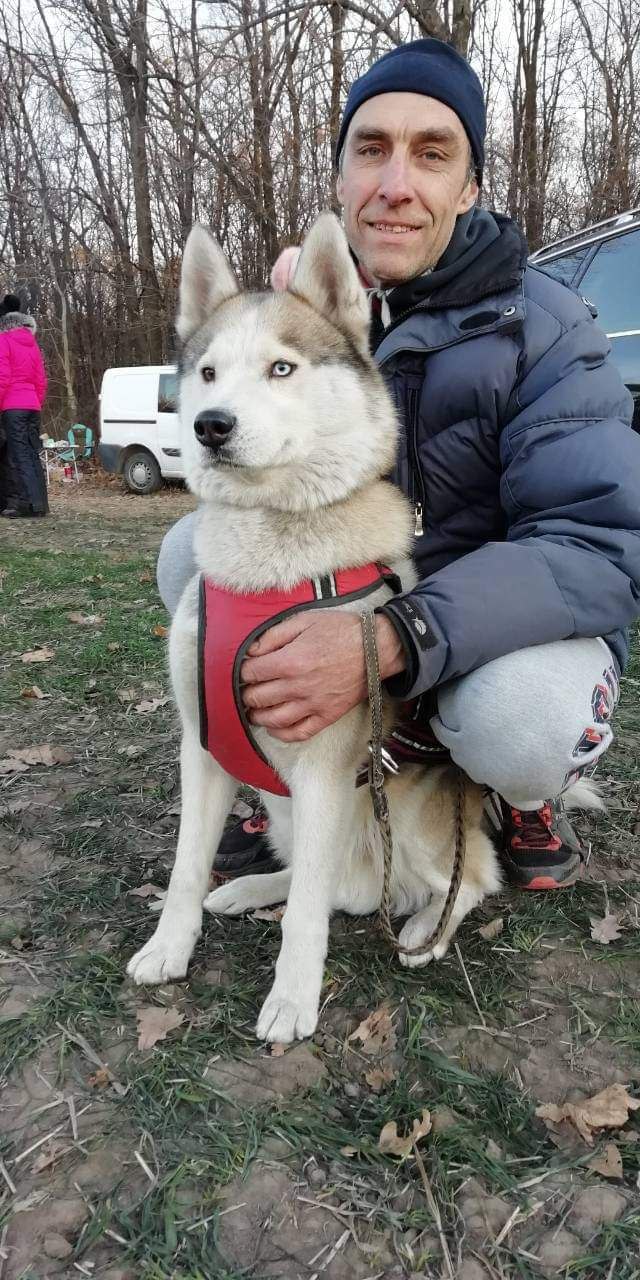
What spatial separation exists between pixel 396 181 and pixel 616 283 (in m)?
3.03

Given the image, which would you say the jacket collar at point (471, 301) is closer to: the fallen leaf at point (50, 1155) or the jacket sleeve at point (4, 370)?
the fallen leaf at point (50, 1155)

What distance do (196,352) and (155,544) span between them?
5766 millimetres

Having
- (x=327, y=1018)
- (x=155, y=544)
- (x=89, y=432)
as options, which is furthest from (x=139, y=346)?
(x=327, y=1018)

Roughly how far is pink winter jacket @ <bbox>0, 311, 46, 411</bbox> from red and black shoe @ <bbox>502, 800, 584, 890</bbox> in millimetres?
8860

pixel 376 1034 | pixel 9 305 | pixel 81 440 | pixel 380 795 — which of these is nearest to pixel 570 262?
pixel 380 795

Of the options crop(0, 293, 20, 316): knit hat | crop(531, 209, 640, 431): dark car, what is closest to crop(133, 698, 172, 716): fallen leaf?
crop(531, 209, 640, 431): dark car

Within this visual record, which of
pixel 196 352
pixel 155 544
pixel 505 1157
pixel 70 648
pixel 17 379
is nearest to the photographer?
pixel 505 1157

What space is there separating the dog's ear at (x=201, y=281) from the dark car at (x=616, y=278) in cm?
280

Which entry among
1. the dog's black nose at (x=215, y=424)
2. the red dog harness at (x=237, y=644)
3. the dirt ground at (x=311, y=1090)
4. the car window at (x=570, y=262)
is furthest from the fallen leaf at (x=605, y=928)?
the car window at (x=570, y=262)

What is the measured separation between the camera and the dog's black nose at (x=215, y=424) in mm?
1603

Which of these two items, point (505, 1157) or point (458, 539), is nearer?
point (505, 1157)

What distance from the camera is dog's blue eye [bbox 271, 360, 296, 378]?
1.79 m

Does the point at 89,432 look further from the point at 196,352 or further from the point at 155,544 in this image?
the point at 196,352

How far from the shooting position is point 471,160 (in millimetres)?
2133
